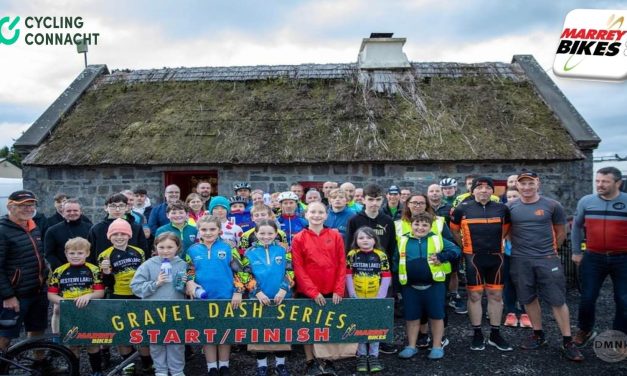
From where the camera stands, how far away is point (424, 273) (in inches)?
179

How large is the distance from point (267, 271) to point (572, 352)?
3238 millimetres

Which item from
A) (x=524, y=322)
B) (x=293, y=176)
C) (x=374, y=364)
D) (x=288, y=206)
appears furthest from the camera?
(x=293, y=176)

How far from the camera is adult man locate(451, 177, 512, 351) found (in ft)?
15.8

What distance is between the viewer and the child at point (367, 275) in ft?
14.5

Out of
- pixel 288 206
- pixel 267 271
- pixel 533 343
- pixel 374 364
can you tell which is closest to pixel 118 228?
pixel 267 271

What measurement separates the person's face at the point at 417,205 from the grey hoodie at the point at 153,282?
250cm

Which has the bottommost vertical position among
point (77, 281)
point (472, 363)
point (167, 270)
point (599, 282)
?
point (472, 363)

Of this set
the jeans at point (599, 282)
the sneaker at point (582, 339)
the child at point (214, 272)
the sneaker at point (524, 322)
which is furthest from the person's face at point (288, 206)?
the sneaker at point (582, 339)

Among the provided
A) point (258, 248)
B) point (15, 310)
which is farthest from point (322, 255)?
point (15, 310)

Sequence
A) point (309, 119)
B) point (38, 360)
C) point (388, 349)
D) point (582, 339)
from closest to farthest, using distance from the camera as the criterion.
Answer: point (38, 360), point (388, 349), point (582, 339), point (309, 119)

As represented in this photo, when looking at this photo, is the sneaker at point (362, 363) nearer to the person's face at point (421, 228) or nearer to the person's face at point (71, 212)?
the person's face at point (421, 228)

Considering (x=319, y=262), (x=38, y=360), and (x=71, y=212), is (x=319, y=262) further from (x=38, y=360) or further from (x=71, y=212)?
(x=71, y=212)

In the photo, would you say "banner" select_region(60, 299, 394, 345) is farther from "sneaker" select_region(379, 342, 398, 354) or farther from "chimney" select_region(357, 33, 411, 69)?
"chimney" select_region(357, 33, 411, 69)

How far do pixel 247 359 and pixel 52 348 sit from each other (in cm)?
184
